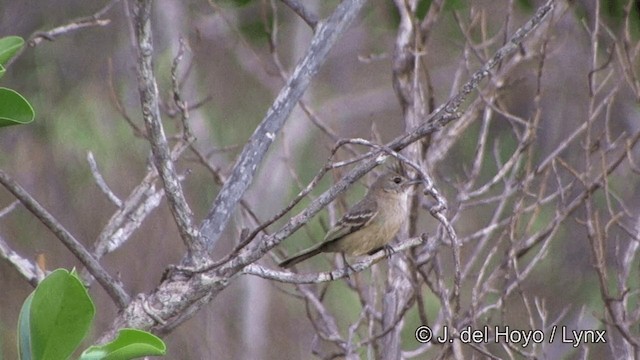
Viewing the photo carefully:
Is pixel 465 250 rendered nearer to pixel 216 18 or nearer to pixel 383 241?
pixel 383 241

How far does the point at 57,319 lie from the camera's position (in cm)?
279

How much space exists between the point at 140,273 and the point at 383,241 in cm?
317

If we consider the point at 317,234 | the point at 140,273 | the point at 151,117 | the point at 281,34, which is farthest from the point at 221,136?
the point at 151,117

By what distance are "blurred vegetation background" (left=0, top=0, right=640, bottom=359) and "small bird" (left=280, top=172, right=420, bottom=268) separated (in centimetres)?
186

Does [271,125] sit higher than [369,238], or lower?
lower

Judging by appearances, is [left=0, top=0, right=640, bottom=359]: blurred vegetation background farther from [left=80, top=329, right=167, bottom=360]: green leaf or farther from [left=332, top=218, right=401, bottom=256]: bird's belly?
[left=80, top=329, right=167, bottom=360]: green leaf

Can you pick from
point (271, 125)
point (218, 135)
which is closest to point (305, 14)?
point (271, 125)

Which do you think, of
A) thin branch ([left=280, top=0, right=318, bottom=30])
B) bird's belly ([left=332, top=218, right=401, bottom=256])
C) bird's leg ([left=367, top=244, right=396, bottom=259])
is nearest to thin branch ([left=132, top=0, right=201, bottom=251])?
bird's leg ([left=367, top=244, right=396, bottom=259])

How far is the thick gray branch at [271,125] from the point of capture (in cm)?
375

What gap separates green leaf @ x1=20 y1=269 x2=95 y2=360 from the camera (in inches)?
109

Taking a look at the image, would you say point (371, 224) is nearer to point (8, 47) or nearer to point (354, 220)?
point (354, 220)

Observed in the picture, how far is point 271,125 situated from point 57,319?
55.6 inches

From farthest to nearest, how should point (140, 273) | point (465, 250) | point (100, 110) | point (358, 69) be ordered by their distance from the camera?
point (358, 69)
point (100, 110)
point (465, 250)
point (140, 273)

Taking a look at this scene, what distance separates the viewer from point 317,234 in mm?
10055
